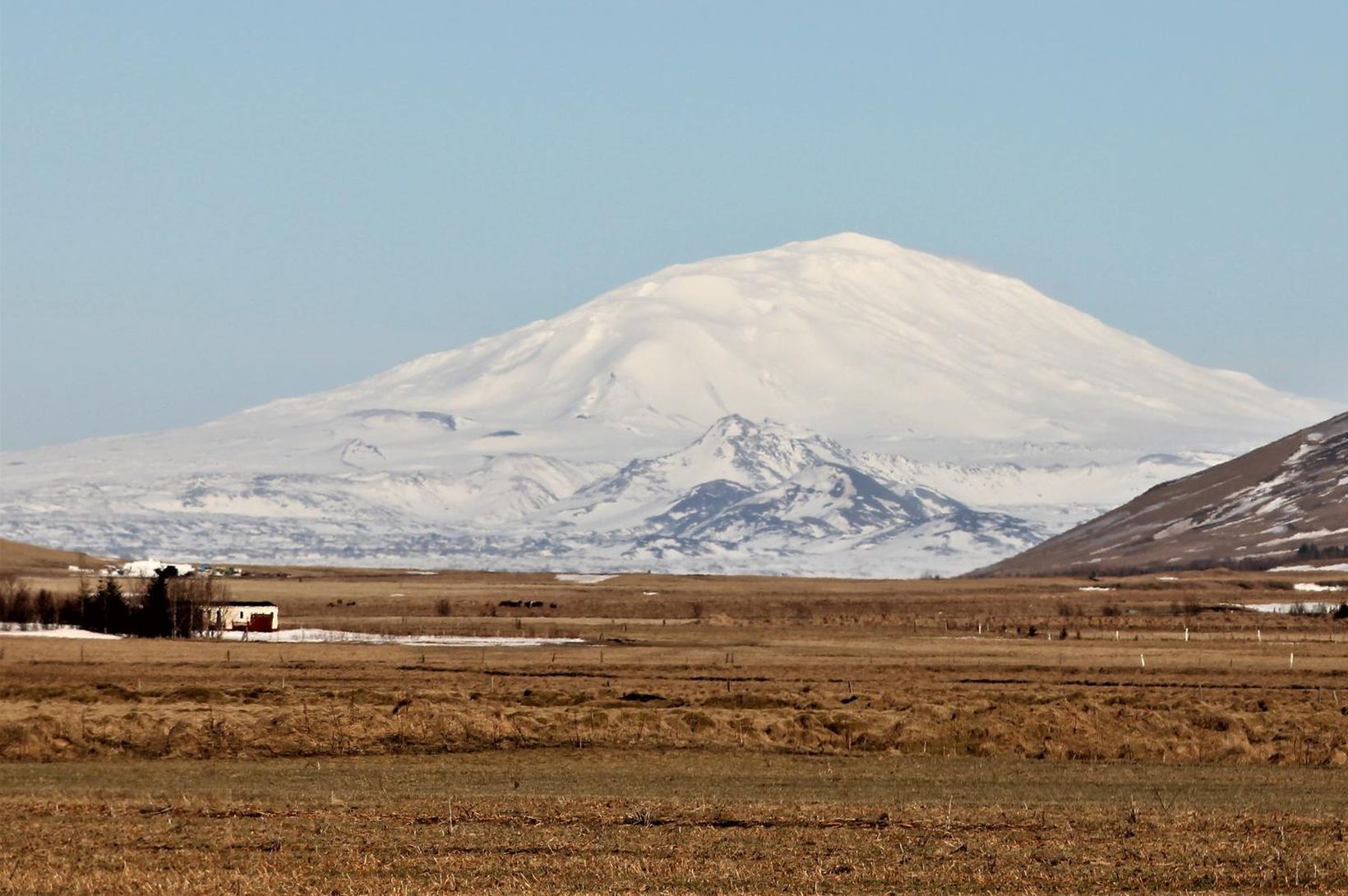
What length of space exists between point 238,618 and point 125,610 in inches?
247

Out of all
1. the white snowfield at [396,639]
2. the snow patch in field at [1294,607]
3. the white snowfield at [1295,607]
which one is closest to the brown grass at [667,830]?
the white snowfield at [396,639]

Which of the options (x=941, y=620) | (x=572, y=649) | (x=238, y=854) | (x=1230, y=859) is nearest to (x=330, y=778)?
(x=238, y=854)

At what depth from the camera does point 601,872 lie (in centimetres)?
2869

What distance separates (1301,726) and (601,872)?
94.9ft

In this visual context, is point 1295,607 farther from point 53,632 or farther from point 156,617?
point 53,632

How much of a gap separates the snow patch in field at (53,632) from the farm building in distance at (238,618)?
5.87 meters

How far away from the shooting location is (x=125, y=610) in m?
103

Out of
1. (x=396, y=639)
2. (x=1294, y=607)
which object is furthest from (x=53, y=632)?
(x=1294, y=607)

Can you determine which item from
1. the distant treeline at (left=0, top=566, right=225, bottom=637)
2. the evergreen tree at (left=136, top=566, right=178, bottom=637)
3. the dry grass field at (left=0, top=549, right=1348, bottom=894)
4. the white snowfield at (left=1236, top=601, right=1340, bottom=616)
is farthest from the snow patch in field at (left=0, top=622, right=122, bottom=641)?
the white snowfield at (left=1236, top=601, right=1340, bottom=616)

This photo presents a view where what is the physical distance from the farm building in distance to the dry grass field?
9486 millimetres

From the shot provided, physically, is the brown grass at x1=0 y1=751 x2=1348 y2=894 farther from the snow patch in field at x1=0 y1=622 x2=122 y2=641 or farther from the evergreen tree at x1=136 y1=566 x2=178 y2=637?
the evergreen tree at x1=136 y1=566 x2=178 y2=637

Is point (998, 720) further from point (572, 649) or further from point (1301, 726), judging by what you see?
point (572, 649)

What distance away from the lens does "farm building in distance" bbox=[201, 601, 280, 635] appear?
10494 centimetres

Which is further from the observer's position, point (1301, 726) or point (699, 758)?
point (1301, 726)
